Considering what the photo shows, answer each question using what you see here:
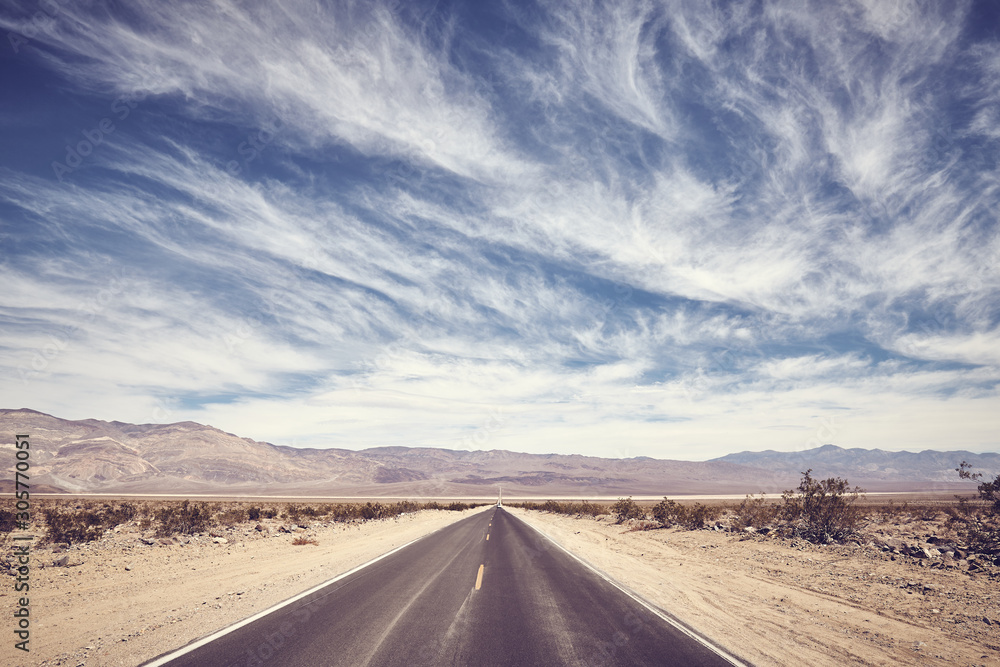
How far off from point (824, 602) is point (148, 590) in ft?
48.2

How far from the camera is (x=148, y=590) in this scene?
9.95m

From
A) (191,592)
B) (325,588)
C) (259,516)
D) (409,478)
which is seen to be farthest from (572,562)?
(409,478)

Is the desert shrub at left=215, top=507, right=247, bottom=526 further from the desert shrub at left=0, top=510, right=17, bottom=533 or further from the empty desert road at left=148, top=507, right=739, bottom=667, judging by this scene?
the empty desert road at left=148, top=507, right=739, bottom=667

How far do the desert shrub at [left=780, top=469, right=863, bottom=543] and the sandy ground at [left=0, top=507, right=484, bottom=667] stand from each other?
1658 cm

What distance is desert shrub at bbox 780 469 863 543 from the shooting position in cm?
1716

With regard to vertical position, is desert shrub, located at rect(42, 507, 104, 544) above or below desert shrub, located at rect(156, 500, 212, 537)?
above

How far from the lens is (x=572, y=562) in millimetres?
14062

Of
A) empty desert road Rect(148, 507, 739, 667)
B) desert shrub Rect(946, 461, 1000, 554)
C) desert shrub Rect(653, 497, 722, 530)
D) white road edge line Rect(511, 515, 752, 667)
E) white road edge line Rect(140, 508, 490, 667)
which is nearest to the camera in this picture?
white road edge line Rect(140, 508, 490, 667)

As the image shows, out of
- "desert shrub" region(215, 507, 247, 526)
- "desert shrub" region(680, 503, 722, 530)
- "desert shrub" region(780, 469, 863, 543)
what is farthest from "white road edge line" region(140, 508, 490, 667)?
"desert shrub" region(680, 503, 722, 530)

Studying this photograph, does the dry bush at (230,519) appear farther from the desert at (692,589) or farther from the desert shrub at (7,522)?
the desert shrub at (7,522)

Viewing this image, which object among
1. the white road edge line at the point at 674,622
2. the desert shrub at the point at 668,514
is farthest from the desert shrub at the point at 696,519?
the white road edge line at the point at 674,622

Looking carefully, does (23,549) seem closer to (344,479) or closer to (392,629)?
(392,629)

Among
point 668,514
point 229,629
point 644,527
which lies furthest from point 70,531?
point 668,514

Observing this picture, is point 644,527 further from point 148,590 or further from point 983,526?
point 148,590
